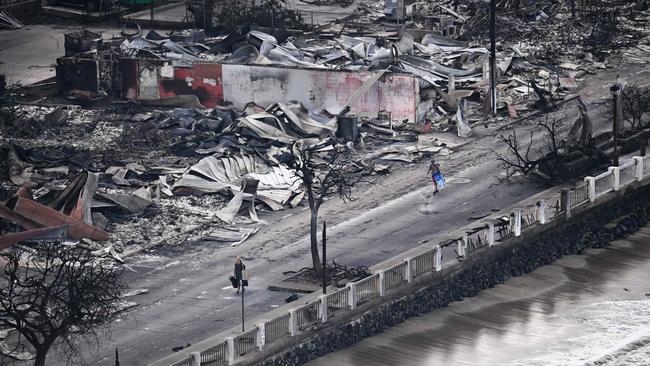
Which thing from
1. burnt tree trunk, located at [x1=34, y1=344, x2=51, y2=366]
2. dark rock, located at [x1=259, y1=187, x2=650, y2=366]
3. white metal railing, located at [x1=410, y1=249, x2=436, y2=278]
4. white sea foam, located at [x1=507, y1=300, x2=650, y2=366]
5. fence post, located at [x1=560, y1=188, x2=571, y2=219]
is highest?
burnt tree trunk, located at [x1=34, y1=344, x2=51, y2=366]

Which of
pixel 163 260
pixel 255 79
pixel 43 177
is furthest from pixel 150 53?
pixel 163 260

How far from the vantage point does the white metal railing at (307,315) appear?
4884 centimetres

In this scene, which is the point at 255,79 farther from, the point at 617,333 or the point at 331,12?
the point at 617,333

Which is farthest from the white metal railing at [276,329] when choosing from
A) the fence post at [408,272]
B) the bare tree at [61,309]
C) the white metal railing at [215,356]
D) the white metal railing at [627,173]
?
the white metal railing at [627,173]

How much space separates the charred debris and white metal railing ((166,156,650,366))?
23.5 ft

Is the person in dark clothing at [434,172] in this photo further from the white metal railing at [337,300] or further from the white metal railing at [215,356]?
the white metal railing at [215,356]

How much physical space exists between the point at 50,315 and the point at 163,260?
1087 centimetres

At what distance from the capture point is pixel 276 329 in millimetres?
47938

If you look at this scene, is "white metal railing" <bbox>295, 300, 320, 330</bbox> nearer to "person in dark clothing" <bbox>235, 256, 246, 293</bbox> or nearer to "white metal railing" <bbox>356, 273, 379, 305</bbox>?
"white metal railing" <bbox>356, 273, 379, 305</bbox>

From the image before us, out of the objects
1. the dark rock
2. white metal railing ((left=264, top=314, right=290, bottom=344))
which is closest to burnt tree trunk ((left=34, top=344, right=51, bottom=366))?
the dark rock

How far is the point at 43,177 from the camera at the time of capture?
210 ft

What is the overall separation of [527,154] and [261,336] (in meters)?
21.8

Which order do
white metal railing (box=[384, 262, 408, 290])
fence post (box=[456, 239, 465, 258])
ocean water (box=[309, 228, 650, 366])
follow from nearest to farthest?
ocean water (box=[309, 228, 650, 366]) < white metal railing (box=[384, 262, 408, 290]) < fence post (box=[456, 239, 465, 258])

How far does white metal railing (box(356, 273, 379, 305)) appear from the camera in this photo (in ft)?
168
